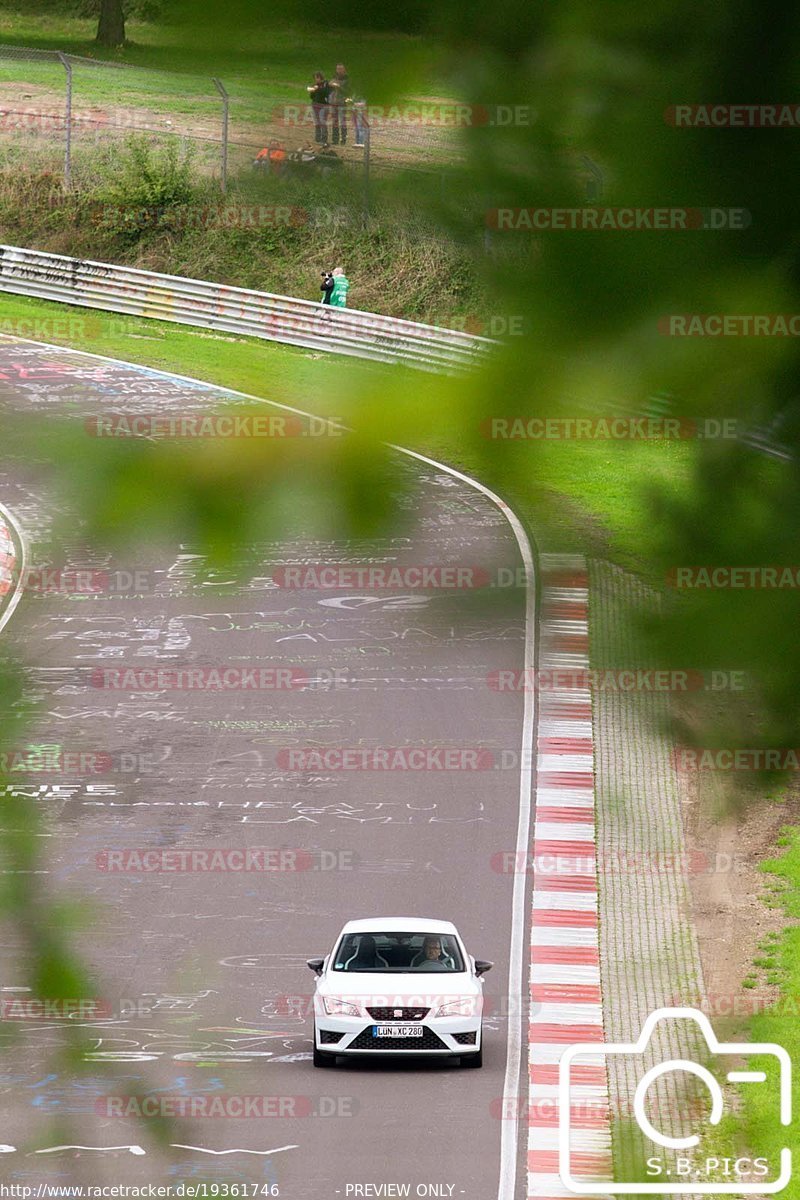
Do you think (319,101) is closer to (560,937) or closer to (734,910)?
(560,937)


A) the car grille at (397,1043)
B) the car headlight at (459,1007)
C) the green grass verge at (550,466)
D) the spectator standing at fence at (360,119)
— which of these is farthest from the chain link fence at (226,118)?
the car grille at (397,1043)

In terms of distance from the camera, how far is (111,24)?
1228 millimetres

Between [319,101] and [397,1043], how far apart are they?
18.1 metres

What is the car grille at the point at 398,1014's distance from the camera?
18297 millimetres

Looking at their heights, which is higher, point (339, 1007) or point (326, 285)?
point (326, 285)

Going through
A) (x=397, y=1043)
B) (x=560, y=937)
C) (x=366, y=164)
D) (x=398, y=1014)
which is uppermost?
(x=366, y=164)

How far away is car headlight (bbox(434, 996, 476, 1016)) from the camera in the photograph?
1797cm

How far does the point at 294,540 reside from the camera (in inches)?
49.7

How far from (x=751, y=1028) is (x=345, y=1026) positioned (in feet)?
54.0

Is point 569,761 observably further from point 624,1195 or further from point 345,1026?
point 624,1195

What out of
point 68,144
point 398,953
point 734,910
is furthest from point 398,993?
point 68,144

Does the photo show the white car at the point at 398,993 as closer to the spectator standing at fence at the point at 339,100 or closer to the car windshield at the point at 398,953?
the car windshield at the point at 398,953

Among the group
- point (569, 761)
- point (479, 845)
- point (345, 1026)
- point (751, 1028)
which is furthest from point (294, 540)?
point (569, 761)

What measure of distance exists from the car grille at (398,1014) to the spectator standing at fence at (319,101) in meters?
17.8
